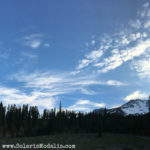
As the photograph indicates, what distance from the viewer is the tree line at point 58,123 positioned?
226 feet

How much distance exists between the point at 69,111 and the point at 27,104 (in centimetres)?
2568

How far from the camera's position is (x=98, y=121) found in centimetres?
8344

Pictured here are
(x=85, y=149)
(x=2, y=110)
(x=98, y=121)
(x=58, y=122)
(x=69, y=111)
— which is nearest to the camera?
(x=85, y=149)

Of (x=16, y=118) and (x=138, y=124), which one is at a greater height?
(x=16, y=118)

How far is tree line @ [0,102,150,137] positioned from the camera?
6888cm

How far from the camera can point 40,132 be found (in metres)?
73.9

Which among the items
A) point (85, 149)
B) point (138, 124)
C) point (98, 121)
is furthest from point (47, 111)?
point (85, 149)

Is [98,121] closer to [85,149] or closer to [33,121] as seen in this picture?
[33,121]

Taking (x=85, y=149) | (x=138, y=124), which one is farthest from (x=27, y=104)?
(x=85, y=149)

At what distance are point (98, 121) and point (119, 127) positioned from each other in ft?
33.4

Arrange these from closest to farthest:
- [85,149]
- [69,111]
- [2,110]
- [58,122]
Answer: [85,149], [2,110], [58,122], [69,111]

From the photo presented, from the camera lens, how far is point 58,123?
77688mm

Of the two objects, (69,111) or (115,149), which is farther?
(69,111)

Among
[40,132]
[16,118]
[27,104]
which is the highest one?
[27,104]
